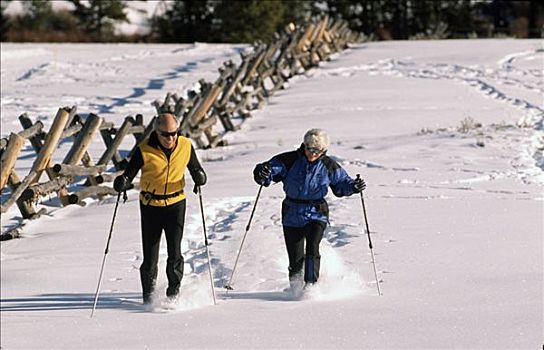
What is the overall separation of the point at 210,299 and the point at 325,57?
20.7 m

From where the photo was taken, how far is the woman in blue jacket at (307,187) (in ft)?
20.9

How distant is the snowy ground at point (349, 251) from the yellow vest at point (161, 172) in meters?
0.77

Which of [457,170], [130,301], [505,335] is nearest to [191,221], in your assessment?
[130,301]

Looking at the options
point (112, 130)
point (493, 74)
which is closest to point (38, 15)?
point (493, 74)

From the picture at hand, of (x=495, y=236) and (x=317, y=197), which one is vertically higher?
(x=317, y=197)

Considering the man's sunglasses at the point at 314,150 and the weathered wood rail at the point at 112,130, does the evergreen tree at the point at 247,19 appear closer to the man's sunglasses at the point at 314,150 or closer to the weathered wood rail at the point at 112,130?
the weathered wood rail at the point at 112,130

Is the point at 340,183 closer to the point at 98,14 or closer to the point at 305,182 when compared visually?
the point at 305,182

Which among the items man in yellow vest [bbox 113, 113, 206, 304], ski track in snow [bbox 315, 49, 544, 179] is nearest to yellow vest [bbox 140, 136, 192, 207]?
man in yellow vest [bbox 113, 113, 206, 304]

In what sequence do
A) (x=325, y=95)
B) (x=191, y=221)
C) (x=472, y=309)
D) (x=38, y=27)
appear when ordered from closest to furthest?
(x=472, y=309) < (x=191, y=221) < (x=325, y=95) < (x=38, y=27)

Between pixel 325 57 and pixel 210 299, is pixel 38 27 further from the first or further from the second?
pixel 210 299

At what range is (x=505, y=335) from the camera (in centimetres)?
510

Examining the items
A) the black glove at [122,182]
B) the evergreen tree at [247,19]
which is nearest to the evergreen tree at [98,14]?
the evergreen tree at [247,19]

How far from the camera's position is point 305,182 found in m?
6.38

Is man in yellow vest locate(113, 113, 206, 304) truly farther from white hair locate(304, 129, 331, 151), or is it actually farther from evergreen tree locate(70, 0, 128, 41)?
evergreen tree locate(70, 0, 128, 41)
